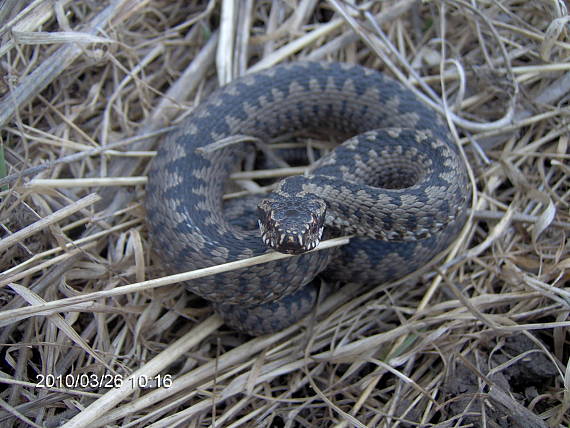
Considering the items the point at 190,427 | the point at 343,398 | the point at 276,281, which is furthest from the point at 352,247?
the point at 190,427

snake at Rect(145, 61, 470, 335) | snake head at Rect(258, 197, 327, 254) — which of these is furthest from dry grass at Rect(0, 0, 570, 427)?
snake head at Rect(258, 197, 327, 254)

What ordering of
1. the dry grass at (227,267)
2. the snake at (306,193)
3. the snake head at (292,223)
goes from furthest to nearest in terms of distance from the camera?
the snake at (306,193) < the dry grass at (227,267) < the snake head at (292,223)

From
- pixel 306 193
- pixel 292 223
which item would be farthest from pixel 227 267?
pixel 306 193

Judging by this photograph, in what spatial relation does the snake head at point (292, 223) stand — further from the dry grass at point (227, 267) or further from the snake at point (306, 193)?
the dry grass at point (227, 267)

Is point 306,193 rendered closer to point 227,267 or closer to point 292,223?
point 292,223

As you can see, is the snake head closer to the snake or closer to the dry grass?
the snake

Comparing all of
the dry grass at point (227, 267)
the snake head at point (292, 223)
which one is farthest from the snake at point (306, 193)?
the dry grass at point (227, 267)
